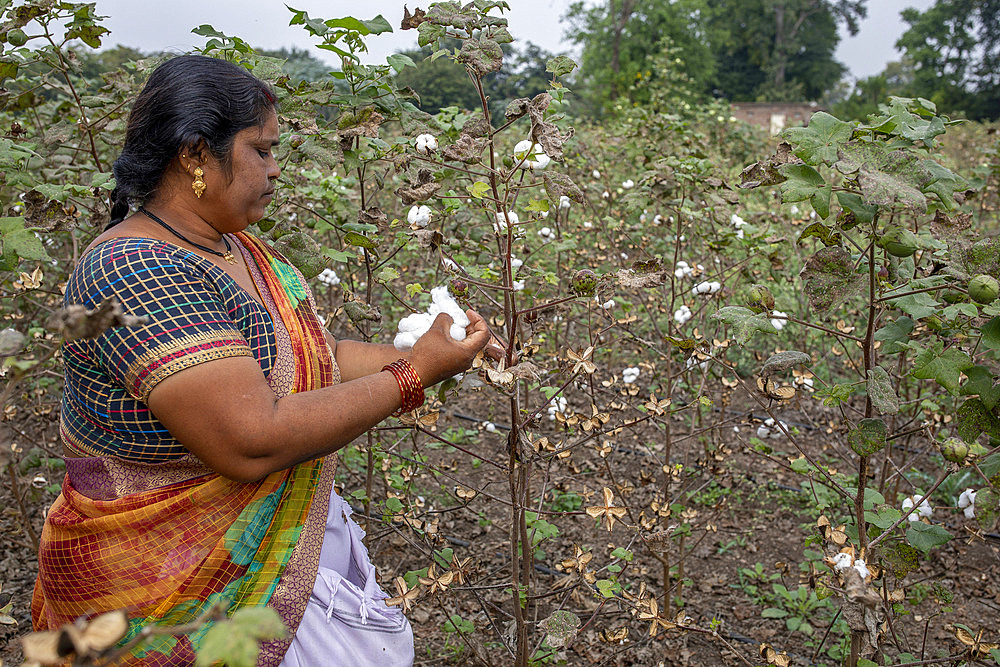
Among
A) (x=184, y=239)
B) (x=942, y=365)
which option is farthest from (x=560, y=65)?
(x=942, y=365)

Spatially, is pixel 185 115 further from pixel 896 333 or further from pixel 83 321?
pixel 896 333

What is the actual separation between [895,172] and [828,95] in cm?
5259

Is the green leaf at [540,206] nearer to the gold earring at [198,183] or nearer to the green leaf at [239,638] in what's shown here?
the gold earring at [198,183]

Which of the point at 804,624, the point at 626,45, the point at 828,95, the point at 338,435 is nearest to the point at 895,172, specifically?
the point at 338,435

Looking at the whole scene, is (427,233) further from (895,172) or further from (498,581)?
(498,581)

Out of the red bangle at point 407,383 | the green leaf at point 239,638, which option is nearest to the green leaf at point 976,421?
the red bangle at point 407,383

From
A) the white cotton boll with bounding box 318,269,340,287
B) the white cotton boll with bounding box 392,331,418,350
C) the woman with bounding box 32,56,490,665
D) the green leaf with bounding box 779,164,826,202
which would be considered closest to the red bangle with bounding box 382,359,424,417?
the woman with bounding box 32,56,490,665

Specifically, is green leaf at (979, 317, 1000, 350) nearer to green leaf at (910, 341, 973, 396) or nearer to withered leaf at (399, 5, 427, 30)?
green leaf at (910, 341, 973, 396)

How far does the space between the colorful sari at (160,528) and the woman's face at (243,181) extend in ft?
0.41

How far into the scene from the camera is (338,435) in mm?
1239

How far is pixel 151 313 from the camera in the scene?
45.0 inches

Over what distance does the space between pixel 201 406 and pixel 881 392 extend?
123 centimetres

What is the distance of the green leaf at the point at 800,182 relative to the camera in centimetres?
124

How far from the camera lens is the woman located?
1146 mm
